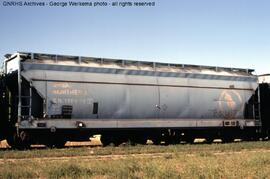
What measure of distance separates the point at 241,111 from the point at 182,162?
39.1ft

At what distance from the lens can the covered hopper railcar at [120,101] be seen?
17986 mm

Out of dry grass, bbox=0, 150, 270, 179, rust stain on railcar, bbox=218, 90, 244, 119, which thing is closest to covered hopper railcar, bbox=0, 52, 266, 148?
rust stain on railcar, bbox=218, 90, 244, 119

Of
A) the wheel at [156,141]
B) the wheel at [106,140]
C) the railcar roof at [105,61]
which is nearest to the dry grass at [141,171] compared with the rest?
the railcar roof at [105,61]

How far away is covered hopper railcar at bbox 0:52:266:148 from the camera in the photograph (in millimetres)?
17986

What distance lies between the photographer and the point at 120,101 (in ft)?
64.8

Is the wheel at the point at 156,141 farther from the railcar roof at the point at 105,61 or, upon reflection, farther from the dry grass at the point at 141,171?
the dry grass at the point at 141,171

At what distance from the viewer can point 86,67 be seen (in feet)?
63.1

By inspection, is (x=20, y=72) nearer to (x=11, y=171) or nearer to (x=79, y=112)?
(x=79, y=112)

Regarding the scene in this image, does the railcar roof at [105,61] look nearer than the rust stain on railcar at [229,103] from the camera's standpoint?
Yes

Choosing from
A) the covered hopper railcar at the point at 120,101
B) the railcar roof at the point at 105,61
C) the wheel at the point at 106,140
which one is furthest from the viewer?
the wheel at the point at 106,140

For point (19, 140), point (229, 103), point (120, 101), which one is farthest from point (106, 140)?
point (229, 103)

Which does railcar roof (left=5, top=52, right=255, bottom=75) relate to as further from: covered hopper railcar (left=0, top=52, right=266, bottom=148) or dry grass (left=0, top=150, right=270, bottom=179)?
dry grass (left=0, top=150, right=270, bottom=179)

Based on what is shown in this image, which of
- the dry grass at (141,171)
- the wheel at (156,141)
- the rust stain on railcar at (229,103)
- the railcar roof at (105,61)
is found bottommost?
the dry grass at (141,171)

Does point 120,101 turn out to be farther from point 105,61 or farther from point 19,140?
point 19,140
